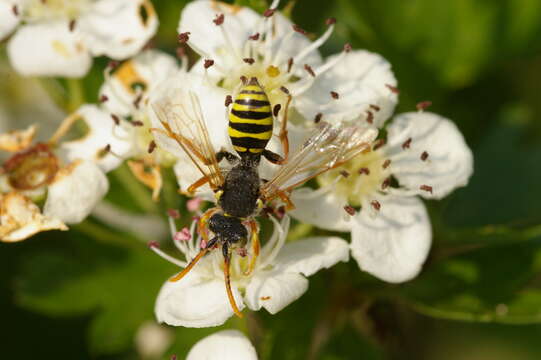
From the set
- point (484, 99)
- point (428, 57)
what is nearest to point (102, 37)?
point (428, 57)

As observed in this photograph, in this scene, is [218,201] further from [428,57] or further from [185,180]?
[428,57]

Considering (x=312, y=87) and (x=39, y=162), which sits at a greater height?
(x=312, y=87)

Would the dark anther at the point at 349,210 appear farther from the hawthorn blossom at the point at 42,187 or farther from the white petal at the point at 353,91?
the hawthorn blossom at the point at 42,187

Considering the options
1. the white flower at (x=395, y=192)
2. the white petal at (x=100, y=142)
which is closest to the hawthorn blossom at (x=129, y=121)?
the white petal at (x=100, y=142)

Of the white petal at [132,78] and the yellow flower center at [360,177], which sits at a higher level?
the white petal at [132,78]

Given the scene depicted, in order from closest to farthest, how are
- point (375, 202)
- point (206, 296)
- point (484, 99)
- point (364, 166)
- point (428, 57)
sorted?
point (206, 296), point (375, 202), point (364, 166), point (428, 57), point (484, 99)

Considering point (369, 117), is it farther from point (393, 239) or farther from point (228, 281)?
point (228, 281)

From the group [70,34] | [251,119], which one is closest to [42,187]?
[70,34]
